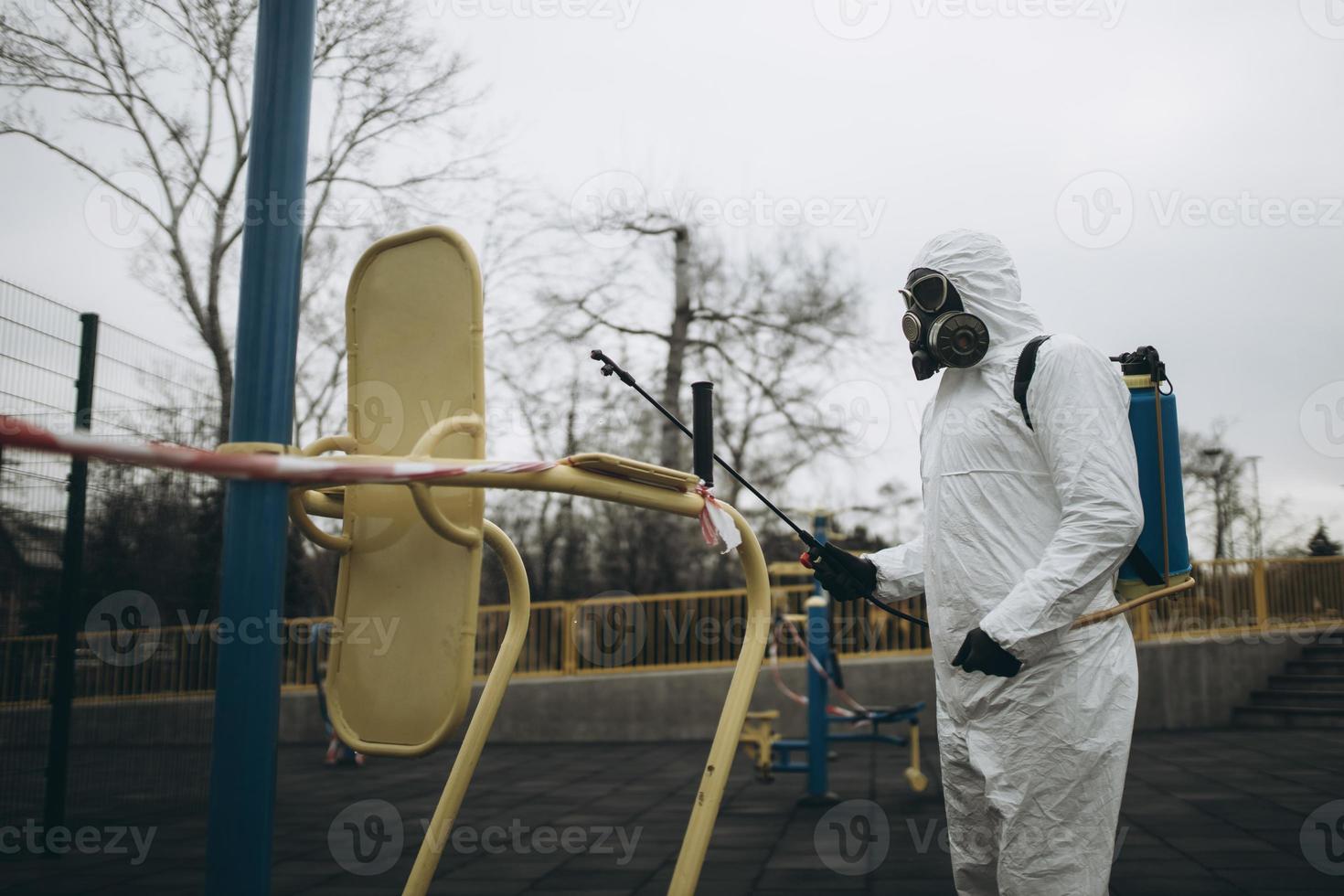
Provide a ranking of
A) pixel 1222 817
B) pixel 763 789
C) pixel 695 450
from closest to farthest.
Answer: pixel 695 450 < pixel 1222 817 < pixel 763 789

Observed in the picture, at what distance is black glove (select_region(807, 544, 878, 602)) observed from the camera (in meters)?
2.80

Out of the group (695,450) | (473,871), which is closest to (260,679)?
(695,450)

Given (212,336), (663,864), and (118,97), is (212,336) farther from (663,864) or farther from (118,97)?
(663,864)

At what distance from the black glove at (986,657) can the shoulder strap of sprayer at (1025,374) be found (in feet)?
1.74

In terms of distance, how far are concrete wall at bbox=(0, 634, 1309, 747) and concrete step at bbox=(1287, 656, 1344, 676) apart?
0.12m

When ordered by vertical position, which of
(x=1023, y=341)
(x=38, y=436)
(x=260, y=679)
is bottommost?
(x=260, y=679)

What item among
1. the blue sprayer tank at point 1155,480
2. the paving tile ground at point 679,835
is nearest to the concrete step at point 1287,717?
the paving tile ground at point 679,835

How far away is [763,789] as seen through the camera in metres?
→ 7.48

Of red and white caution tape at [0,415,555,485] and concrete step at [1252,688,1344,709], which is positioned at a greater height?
red and white caution tape at [0,415,555,485]

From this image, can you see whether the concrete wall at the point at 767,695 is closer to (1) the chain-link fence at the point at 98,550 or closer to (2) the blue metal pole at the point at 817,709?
(2) the blue metal pole at the point at 817,709

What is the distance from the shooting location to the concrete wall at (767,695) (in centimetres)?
1112

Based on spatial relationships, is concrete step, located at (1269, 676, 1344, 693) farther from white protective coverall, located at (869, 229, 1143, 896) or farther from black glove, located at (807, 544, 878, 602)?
white protective coverall, located at (869, 229, 1143, 896)

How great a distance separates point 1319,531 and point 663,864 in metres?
18.5

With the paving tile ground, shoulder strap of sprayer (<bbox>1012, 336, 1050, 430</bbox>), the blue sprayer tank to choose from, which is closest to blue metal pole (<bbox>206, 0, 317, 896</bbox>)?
shoulder strap of sprayer (<bbox>1012, 336, 1050, 430</bbox>)
